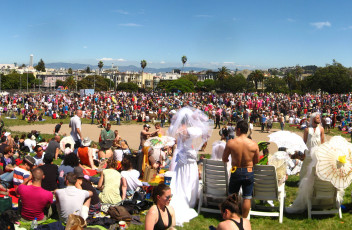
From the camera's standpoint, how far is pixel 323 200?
5.50 meters

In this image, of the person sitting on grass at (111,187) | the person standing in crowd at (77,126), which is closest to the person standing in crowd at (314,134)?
the person sitting on grass at (111,187)

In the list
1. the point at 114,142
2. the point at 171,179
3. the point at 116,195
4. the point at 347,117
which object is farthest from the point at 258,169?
the point at 347,117

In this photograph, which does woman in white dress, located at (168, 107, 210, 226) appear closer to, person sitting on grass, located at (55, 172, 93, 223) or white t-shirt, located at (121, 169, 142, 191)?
white t-shirt, located at (121, 169, 142, 191)

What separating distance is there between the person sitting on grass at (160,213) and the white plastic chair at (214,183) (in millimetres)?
1919

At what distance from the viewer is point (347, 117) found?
79.9 ft

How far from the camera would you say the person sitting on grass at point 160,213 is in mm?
3484

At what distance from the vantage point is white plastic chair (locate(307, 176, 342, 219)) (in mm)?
5371

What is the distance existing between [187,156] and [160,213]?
94.4 inches

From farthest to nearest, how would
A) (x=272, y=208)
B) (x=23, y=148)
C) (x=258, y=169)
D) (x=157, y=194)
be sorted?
1. (x=23, y=148)
2. (x=272, y=208)
3. (x=258, y=169)
4. (x=157, y=194)

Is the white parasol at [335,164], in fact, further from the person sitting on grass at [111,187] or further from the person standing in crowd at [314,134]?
the person sitting on grass at [111,187]

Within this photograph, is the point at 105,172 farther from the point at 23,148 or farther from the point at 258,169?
the point at 23,148

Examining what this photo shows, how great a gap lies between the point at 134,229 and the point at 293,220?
252 cm

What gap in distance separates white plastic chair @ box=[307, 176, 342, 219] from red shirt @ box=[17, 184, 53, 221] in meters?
4.09

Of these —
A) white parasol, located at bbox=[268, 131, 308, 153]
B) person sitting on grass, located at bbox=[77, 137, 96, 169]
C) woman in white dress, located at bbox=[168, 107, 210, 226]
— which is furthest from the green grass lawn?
person sitting on grass, located at bbox=[77, 137, 96, 169]
